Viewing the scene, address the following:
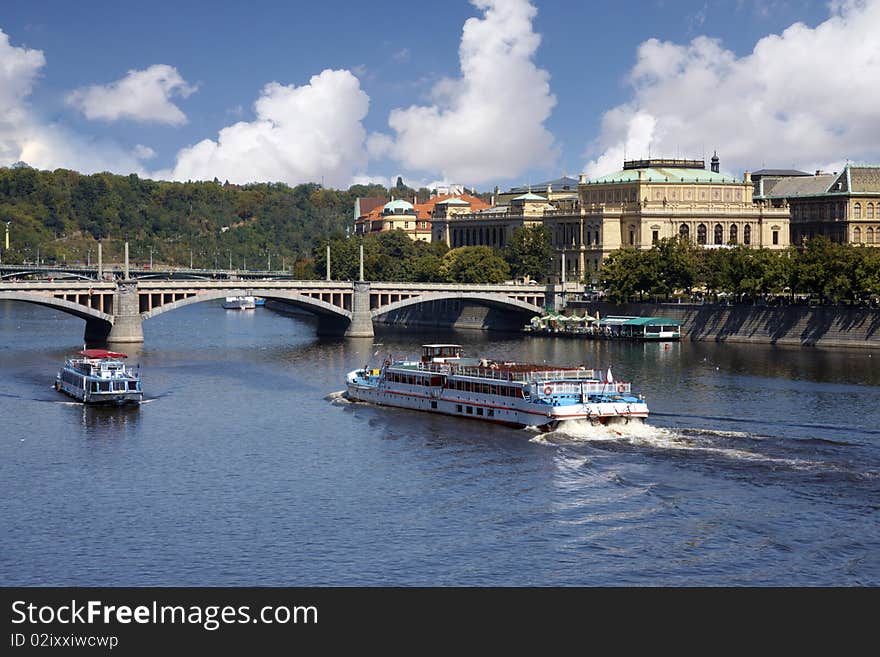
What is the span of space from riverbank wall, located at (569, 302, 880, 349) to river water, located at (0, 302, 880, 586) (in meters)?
32.7

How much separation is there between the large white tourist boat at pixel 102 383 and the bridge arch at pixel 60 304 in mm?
36556

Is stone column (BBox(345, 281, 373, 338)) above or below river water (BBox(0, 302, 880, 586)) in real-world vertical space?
above

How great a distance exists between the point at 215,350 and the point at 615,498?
266ft

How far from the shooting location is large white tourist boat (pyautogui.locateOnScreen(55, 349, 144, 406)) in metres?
94.8

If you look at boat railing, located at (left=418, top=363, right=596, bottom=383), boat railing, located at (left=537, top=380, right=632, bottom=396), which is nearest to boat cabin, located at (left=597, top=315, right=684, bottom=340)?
boat railing, located at (left=418, top=363, right=596, bottom=383)

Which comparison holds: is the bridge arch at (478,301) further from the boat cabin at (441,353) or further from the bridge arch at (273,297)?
the boat cabin at (441,353)

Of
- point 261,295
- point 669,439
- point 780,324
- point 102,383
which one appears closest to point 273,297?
point 261,295

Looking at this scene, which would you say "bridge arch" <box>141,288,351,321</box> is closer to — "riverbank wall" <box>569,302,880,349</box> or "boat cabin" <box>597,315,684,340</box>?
"boat cabin" <box>597,315,684,340</box>

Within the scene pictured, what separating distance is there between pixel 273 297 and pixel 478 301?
29.1 m

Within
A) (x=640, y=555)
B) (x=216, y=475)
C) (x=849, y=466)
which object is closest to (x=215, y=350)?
(x=216, y=475)

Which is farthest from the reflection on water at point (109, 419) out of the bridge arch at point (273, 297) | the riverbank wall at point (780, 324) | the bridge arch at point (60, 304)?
the riverbank wall at point (780, 324)

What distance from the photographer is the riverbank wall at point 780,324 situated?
139 metres
